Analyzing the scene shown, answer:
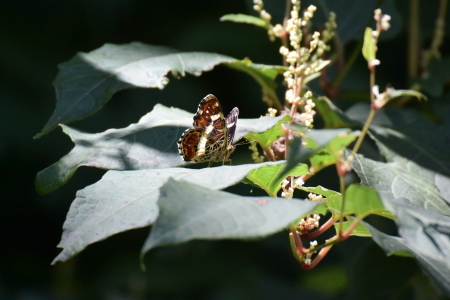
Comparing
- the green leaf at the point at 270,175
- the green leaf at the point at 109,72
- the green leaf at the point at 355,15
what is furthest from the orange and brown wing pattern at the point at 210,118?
the green leaf at the point at 355,15

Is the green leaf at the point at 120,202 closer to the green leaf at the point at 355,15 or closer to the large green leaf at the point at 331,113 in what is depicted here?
the large green leaf at the point at 331,113

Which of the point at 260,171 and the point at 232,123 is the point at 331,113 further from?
the point at 260,171

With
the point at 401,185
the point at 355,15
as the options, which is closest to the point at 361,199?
the point at 401,185

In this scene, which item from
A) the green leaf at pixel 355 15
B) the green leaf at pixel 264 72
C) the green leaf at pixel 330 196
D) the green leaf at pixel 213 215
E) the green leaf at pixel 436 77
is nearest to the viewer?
the green leaf at pixel 213 215

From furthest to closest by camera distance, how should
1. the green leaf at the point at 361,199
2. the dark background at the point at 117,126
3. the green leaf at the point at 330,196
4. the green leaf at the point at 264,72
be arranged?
the dark background at the point at 117,126, the green leaf at the point at 264,72, the green leaf at the point at 330,196, the green leaf at the point at 361,199

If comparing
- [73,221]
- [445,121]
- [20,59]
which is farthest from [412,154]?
[20,59]

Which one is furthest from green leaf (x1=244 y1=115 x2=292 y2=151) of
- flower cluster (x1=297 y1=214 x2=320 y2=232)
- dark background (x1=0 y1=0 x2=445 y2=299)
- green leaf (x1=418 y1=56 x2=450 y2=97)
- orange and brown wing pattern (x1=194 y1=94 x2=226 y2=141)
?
dark background (x1=0 y1=0 x2=445 y2=299)

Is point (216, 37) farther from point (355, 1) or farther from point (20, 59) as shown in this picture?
point (20, 59)
